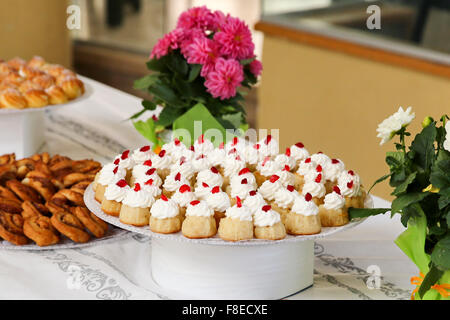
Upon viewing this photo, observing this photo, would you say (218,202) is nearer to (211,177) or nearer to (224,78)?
(211,177)

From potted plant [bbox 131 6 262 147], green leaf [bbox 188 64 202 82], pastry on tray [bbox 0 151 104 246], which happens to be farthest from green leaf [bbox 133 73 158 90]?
pastry on tray [bbox 0 151 104 246]

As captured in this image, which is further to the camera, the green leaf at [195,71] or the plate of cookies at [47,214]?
the green leaf at [195,71]

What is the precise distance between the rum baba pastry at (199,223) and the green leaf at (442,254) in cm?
33

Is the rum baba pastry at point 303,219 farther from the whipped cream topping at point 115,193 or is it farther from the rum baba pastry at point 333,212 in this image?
the whipped cream topping at point 115,193

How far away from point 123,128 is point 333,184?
992 millimetres

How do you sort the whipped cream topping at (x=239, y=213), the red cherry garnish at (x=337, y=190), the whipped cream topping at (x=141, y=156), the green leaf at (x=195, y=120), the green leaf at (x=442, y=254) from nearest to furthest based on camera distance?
1. the green leaf at (x=442, y=254)
2. the whipped cream topping at (x=239, y=213)
3. the red cherry garnish at (x=337, y=190)
4. the whipped cream topping at (x=141, y=156)
5. the green leaf at (x=195, y=120)

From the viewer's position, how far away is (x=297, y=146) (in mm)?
1339

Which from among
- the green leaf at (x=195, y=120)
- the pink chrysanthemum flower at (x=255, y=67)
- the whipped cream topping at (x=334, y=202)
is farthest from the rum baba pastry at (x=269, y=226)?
the pink chrysanthemum flower at (x=255, y=67)

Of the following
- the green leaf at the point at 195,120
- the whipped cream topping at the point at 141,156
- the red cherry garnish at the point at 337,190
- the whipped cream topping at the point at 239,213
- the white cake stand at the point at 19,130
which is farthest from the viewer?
the white cake stand at the point at 19,130

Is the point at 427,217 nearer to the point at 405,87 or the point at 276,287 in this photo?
the point at 276,287

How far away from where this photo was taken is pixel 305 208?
108cm

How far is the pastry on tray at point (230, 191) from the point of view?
3.48 feet

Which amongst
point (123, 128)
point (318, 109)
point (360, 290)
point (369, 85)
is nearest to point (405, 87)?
point (369, 85)

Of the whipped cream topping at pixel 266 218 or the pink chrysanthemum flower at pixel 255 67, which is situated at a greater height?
the pink chrysanthemum flower at pixel 255 67
